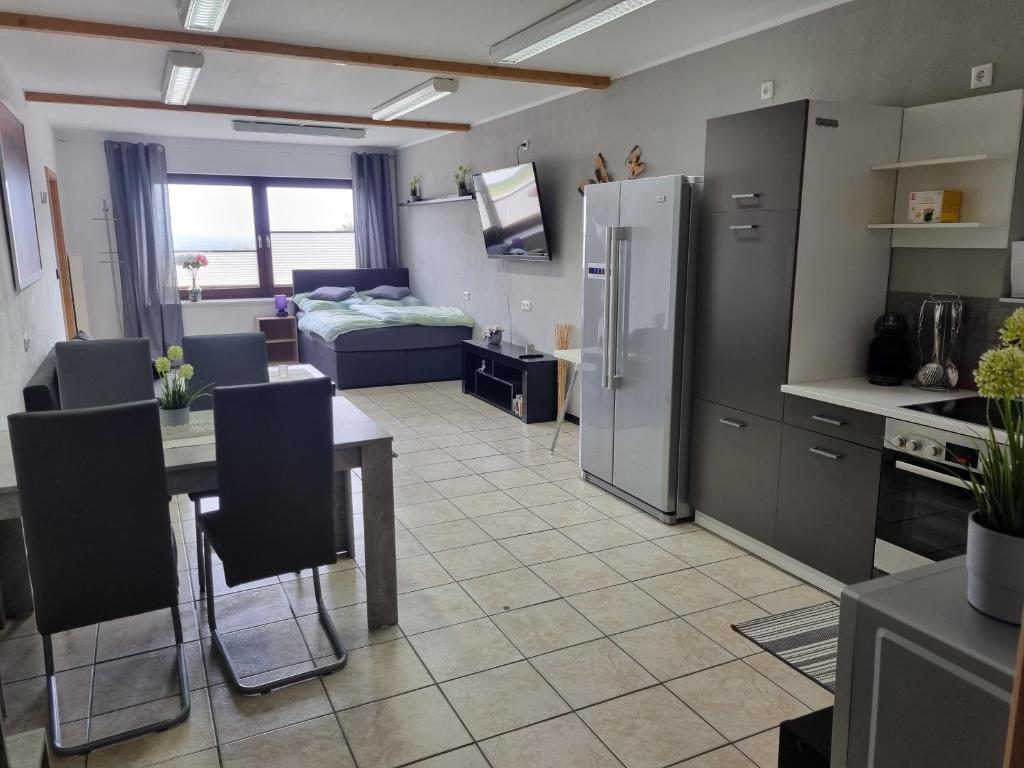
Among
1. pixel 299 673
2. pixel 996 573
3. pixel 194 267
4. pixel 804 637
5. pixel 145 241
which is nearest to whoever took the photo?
pixel 996 573

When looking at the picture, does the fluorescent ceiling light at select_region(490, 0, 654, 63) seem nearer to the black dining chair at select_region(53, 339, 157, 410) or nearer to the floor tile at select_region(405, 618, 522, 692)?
the black dining chair at select_region(53, 339, 157, 410)

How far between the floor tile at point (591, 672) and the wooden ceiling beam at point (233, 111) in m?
5.46

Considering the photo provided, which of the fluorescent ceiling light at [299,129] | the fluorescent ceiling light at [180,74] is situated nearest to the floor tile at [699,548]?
the fluorescent ceiling light at [180,74]

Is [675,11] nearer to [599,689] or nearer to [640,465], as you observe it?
[640,465]

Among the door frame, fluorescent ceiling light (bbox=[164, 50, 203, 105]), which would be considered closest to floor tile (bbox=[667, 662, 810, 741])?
fluorescent ceiling light (bbox=[164, 50, 203, 105])

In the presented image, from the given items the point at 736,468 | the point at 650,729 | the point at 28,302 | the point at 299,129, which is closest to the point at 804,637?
the point at 650,729

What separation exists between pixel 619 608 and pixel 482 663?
0.66m

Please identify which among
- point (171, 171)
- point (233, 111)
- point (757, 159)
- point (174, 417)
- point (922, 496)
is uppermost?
point (233, 111)

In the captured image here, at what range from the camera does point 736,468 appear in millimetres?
3473

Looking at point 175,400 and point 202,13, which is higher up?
point 202,13

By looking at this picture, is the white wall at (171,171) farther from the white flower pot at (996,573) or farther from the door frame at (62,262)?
the white flower pot at (996,573)

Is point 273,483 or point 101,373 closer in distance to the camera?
point 273,483

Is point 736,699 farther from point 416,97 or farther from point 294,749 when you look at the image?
point 416,97

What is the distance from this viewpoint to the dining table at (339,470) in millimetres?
2451
